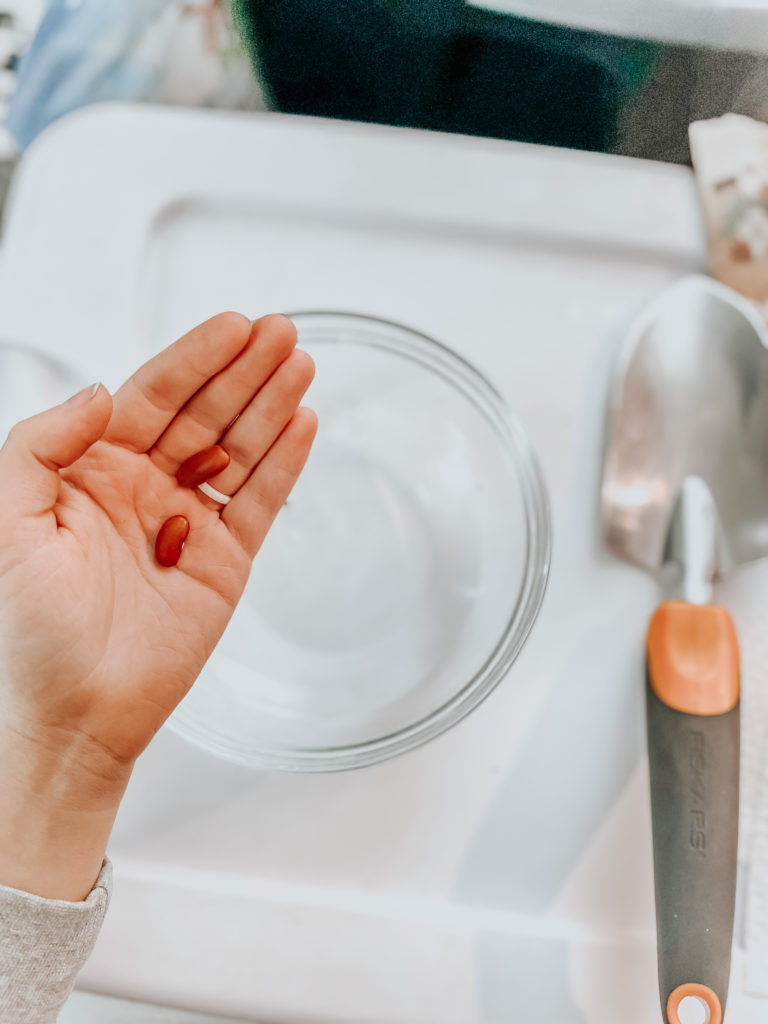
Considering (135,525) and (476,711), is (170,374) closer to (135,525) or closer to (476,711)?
(135,525)

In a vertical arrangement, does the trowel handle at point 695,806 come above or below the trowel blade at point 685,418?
below

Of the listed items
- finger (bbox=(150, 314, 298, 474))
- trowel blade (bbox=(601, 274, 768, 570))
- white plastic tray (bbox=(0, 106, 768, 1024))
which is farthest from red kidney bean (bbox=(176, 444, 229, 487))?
trowel blade (bbox=(601, 274, 768, 570))

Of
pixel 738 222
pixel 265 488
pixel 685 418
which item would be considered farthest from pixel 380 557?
pixel 738 222

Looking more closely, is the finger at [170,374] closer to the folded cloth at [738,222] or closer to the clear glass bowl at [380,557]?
the clear glass bowl at [380,557]

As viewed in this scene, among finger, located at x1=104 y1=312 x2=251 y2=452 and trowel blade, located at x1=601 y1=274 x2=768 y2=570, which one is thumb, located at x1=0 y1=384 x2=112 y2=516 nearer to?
finger, located at x1=104 y1=312 x2=251 y2=452

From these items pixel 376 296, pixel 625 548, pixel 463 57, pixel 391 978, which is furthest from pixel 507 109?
pixel 391 978

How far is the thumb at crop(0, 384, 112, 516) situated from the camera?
37cm

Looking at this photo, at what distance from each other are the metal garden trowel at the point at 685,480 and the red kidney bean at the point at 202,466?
25cm

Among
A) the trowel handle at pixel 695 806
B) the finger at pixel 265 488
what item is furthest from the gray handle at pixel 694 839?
the finger at pixel 265 488

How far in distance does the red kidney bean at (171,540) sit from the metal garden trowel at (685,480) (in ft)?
0.90

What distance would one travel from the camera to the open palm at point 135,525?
380 mm

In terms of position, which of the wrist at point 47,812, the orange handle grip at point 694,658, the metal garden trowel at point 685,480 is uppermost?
the metal garden trowel at point 685,480

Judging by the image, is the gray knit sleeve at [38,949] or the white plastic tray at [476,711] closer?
the gray knit sleeve at [38,949]

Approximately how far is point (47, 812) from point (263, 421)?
240 millimetres
